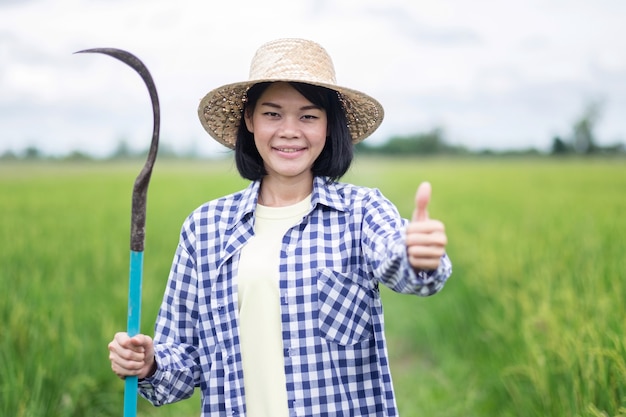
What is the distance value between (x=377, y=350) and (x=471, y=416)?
2.08m

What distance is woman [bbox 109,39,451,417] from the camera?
1791mm

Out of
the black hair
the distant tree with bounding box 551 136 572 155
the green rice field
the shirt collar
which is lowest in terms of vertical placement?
the green rice field

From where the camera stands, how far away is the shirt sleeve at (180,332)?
1935 mm

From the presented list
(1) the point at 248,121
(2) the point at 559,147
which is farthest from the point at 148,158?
(2) the point at 559,147

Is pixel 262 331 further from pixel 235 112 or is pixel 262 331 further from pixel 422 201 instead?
pixel 235 112

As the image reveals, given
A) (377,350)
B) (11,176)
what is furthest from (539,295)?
(11,176)

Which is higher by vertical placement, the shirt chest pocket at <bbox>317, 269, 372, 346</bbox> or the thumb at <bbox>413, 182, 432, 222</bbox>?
the thumb at <bbox>413, 182, 432, 222</bbox>

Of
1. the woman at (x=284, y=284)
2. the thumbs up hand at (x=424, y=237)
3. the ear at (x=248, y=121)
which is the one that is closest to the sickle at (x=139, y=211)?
the woman at (x=284, y=284)

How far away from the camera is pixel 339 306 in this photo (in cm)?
180

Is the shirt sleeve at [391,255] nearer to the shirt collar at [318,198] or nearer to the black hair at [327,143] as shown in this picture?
the shirt collar at [318,198]

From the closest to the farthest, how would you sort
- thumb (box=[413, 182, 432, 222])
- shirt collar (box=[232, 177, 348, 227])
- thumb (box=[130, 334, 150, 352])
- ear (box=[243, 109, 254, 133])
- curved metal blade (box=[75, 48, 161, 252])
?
thumb (box=[413, 182, 432, 222])
curved metal blade (box=[75, 48, 161, 252])
thumb (box=[130, 334, 150, 352])
shirt collar (box=[232, 177, 348, 227])
ear (box=[243, 109, 254, 133])

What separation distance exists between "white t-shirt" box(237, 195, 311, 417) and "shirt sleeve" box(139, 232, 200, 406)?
191 millimetres

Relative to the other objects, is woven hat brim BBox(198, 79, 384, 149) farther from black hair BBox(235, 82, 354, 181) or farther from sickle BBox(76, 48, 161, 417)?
sickle BBox(76, 48, 161, 417)

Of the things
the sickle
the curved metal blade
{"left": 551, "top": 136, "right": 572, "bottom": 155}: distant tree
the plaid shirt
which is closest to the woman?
the plaid shirt
